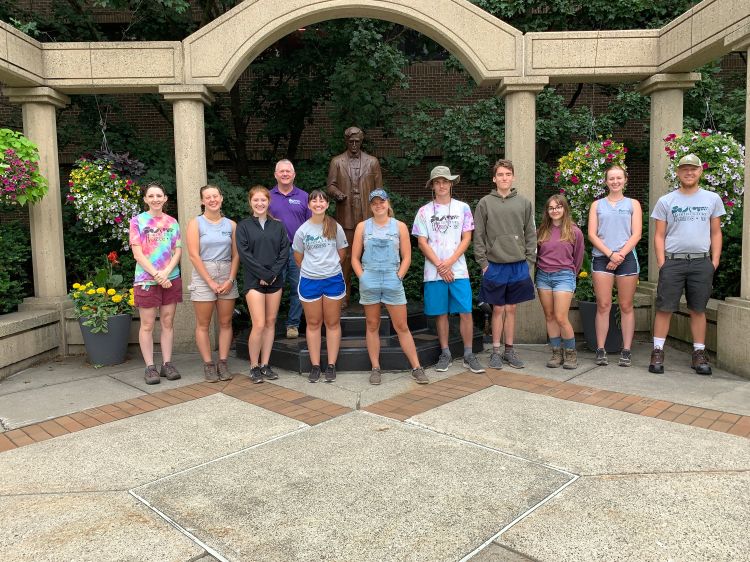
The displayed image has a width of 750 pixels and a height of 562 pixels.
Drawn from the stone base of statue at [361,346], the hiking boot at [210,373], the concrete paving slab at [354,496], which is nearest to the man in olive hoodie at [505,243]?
the stone base of statue at [361,346]

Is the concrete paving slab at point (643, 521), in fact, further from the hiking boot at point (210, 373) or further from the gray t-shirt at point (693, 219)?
the hiking boot at point (210, 373)

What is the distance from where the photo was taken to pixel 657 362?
204 inches

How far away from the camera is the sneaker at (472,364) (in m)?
5.27

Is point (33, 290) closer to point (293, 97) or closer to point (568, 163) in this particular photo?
point (293, 97)

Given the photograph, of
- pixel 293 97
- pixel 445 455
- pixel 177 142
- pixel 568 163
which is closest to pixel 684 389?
pixel 445 455

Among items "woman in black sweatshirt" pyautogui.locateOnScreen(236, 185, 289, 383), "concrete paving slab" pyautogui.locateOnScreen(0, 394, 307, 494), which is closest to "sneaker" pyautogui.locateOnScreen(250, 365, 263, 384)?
"woman in black sweatshirt" pyautogui.locateOnScreen(236, 185, 289, 383)

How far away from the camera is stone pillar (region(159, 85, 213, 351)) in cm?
643

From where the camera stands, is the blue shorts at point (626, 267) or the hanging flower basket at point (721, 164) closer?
the blue shorts at point (626, 267)

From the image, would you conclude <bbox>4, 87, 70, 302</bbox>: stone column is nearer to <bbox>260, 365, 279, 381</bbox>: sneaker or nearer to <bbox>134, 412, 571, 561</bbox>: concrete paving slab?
<bbox>260, 365, 279, 381</bbox>: sneaker

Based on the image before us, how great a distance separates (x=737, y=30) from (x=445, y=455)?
15.0 feet

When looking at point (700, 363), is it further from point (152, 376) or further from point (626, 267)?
point (152, 376)

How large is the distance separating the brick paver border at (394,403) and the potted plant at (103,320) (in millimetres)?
1360

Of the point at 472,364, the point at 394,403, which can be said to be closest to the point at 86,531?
the point at 394,403

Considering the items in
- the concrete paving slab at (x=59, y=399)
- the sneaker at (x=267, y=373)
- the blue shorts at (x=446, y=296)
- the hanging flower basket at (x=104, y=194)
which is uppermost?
the hanging flower basket at (x=104, y=194)
